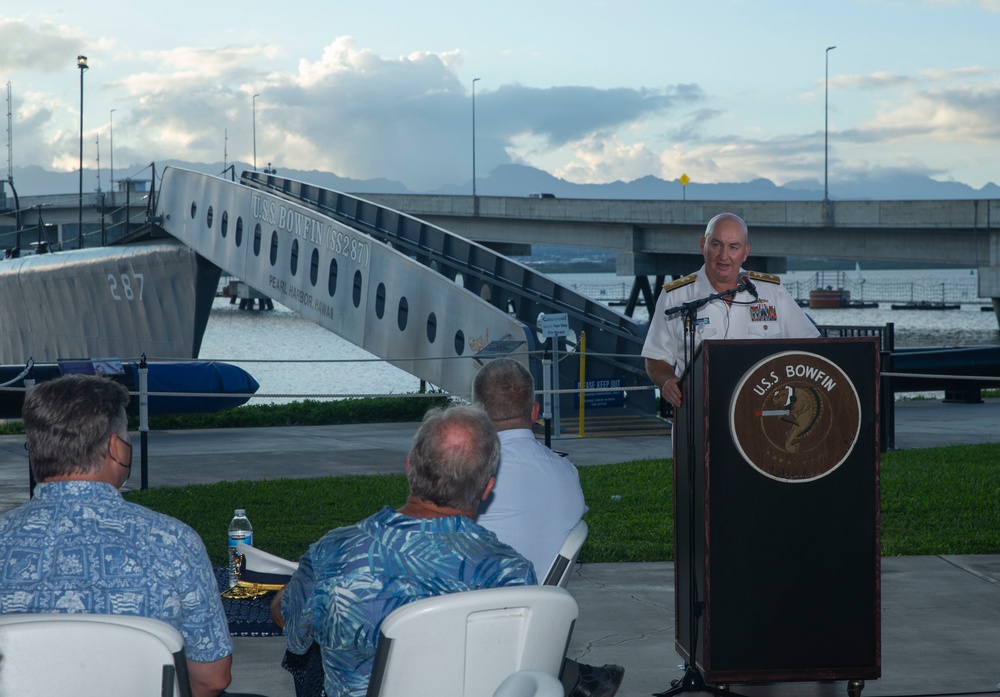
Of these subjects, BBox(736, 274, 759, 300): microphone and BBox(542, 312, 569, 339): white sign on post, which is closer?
BBox(736, 274, 759, 300): microphone

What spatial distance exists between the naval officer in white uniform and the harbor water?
24.2 feet

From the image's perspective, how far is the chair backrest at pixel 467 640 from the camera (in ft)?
8.30

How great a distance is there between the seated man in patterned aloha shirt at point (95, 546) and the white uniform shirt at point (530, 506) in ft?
4.16

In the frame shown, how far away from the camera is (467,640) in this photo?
258cm

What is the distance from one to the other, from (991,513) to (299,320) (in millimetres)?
97504

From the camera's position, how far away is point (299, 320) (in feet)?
341

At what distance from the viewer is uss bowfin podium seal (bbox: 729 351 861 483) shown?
425 centimetres

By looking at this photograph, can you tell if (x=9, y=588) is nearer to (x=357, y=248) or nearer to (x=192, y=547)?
(x=192, y=547)

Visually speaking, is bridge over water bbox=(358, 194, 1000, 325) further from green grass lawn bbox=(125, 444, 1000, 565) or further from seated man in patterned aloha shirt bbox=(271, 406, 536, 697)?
seated man in patterned aloha shirt bbox=(271, 406, 536, 697)

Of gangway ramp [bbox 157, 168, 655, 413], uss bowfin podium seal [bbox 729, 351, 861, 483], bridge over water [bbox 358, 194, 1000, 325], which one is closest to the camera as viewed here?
uss bowfin podium seal [bbox 729, 351, 861, 483]

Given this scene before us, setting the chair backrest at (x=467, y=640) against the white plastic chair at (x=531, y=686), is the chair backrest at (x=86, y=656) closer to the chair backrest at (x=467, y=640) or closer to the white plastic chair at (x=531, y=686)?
the chair backrest at (x=467, y=640)

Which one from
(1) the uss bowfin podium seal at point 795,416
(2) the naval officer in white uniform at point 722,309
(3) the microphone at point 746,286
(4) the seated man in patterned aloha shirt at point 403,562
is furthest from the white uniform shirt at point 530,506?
(3) the microphone at point 746,286

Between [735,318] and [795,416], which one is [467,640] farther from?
[735,318]

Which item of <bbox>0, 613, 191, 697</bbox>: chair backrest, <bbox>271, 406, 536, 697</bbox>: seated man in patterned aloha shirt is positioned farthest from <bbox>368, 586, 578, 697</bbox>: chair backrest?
<bbox>0, 613, 191, 697</bbox>: chair backrest
